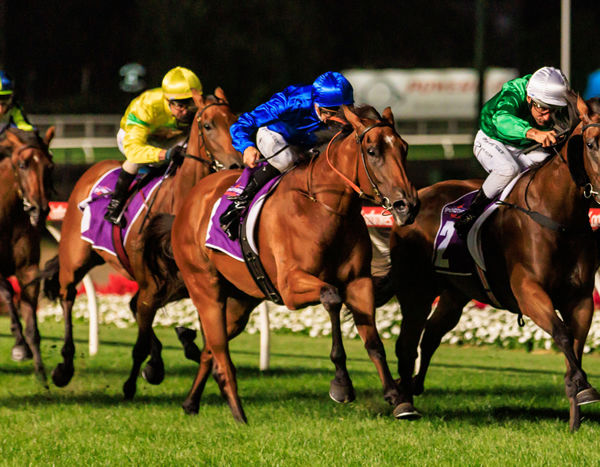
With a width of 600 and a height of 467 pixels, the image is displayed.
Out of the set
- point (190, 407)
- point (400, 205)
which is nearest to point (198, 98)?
point (190, 407)

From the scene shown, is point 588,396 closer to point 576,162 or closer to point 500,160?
point 576,162

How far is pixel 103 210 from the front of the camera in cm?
760

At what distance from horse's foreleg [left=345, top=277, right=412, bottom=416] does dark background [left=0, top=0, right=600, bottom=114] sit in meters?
26.2

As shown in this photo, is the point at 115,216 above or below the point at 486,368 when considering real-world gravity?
above

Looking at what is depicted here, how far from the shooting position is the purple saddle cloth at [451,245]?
6168mm

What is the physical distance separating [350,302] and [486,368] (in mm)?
3089

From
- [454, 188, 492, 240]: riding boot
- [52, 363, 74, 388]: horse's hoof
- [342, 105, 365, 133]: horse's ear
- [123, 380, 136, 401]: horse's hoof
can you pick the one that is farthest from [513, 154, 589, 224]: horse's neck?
[52, 363, 74, 388]: horse's hoof

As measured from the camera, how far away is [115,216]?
7.41m

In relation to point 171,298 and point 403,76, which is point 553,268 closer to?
point 171,298

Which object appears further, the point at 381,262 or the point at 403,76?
the point at 403,76

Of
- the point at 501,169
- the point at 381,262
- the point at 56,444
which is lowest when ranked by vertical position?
the point at 56,444

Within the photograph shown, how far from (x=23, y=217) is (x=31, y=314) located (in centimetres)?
70

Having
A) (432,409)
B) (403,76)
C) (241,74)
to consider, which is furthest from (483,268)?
(403,76)

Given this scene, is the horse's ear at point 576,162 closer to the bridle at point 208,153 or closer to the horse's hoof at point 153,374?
the bridle at point 208,153
